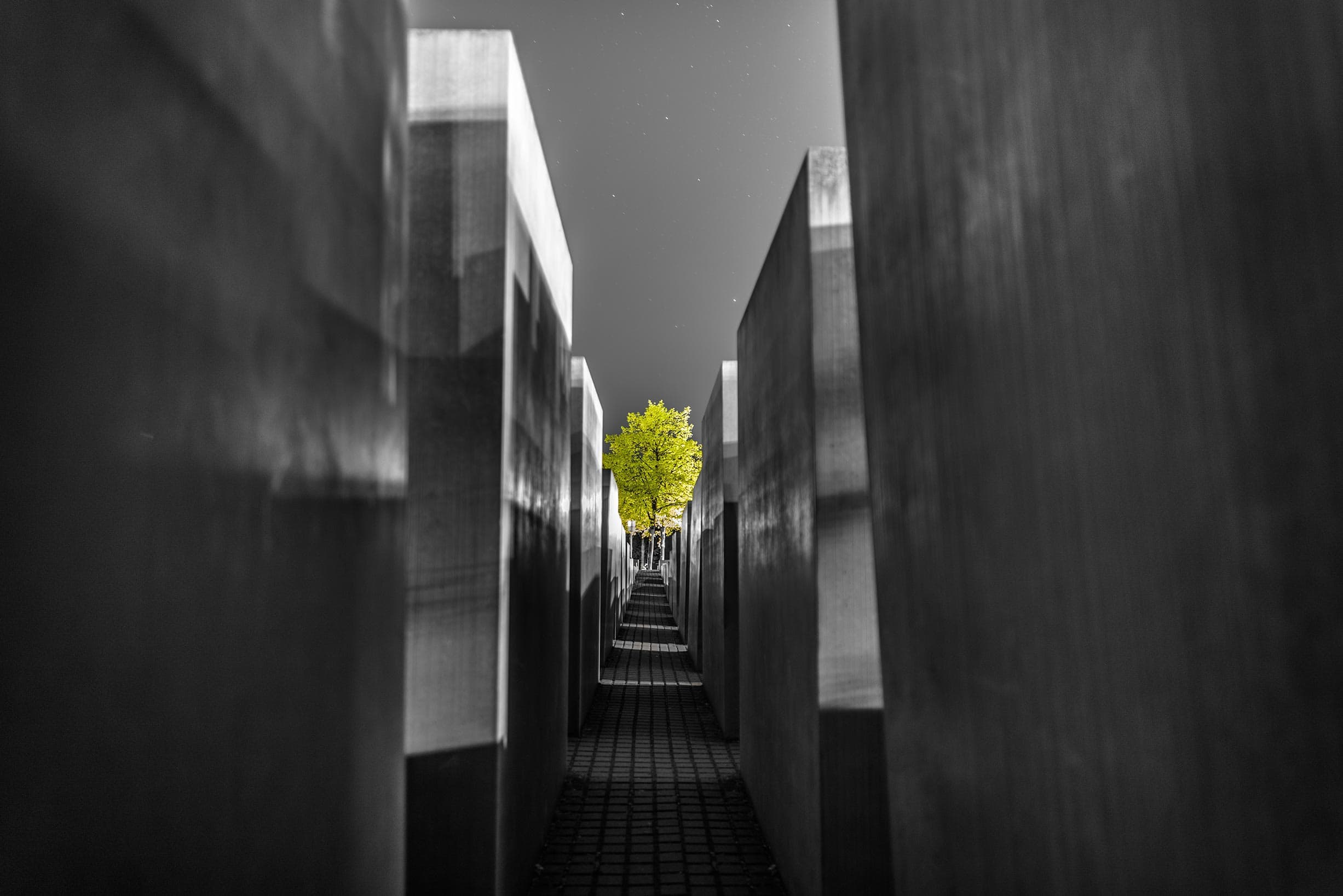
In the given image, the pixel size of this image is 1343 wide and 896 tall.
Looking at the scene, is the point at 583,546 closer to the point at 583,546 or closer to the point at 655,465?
the point at 583,546

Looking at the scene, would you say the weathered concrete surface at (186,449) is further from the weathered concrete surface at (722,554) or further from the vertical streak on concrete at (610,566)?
the vertical streak on concrete at (610,566)

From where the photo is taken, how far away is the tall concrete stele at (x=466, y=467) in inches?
179

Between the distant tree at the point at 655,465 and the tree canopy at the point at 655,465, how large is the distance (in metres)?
0.02

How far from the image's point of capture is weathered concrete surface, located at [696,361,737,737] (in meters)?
10.4

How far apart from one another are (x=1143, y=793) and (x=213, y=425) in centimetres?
175

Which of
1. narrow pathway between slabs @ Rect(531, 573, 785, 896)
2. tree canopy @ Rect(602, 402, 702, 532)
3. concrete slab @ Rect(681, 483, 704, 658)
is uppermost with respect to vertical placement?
tree canopy @ Rect(602, 402, 702, 532)

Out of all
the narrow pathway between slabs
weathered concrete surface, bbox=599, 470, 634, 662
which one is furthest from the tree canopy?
the narrow pathway between slabs

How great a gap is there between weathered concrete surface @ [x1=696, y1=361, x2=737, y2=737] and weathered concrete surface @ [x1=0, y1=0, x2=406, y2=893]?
8120 millimetres

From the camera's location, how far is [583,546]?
11445 mm

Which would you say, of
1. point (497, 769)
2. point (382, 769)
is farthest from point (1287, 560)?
point (497, 769)

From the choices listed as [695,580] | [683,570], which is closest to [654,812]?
[695,580]

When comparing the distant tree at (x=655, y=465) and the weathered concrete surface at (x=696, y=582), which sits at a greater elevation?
the distant tree at (x=655, y=465)

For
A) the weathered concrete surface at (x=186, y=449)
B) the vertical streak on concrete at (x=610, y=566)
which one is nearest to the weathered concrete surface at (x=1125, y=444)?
the weathered concrete surface at (x=186, y=449)

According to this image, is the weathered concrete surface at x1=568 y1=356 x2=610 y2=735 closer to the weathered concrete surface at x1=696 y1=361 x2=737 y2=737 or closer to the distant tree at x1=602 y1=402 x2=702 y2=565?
the weathered concrete surface at x1=696 y1=361 x2=737 y2=737
